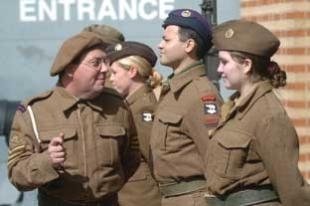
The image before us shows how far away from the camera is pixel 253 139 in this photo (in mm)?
5719

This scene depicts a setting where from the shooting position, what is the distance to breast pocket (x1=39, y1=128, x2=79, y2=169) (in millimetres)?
6273

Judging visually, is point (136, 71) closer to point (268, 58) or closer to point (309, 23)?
point (309, 23)

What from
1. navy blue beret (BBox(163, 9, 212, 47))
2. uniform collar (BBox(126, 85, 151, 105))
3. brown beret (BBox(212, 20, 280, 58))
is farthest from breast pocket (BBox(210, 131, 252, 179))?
uniform collar (BBox(126, 85, 151, 105))

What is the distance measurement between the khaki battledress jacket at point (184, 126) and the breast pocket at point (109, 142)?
0.25m

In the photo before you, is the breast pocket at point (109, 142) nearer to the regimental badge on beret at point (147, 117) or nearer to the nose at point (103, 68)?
the nose at point (103, 68)

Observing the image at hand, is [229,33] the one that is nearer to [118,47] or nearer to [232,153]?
[232,153]

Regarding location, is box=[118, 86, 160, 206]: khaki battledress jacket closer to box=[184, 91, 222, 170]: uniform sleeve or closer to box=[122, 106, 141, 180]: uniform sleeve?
box=[122, 106, 141, 180]: uniform sleeve

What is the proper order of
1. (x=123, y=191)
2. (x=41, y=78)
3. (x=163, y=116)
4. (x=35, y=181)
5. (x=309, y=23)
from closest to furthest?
(x=35, y=181) → (x=163, y=116) → (x=123, y=191) → (x=309, y=23) → (x=41, y=78)

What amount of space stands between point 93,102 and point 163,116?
42cm

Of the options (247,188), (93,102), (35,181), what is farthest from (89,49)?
(247,188)

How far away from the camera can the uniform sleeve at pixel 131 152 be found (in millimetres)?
6672

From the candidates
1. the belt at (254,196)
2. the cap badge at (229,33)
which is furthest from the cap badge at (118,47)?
the belt at (254,196)

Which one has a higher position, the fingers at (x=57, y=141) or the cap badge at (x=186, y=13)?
the cap badge at (x=186, y=13)

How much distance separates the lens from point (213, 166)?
5824mm
